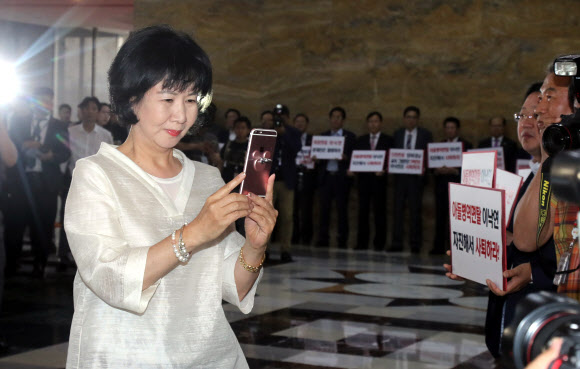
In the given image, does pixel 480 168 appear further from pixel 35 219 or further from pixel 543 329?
pixel 35 219

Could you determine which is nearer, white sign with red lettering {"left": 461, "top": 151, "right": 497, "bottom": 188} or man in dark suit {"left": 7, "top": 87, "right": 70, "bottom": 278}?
white sign with red lettering {"left": 461, "top": 151, "right": 497, "bottom": 188}

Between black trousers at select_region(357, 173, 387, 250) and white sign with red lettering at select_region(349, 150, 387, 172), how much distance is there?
9.4 inches

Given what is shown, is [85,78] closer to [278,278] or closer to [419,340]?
[278,278]

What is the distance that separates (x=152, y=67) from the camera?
95.4 inches

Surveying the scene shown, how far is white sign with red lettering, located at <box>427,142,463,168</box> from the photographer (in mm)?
13133

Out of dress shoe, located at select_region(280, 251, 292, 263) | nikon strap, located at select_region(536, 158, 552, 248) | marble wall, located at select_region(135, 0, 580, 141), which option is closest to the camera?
nikon strap, located at select_region(536, 158, 552, 248)

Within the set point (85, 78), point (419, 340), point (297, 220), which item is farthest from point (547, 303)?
point (85, 78)

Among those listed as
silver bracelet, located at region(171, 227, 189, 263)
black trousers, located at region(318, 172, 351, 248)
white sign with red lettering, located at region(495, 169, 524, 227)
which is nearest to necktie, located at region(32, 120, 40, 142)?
black trousers, located at region(318, 172, 351, 248)

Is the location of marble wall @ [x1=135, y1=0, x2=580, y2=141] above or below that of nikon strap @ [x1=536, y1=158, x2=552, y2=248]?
above

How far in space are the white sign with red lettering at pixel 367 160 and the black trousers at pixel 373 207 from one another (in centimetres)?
24

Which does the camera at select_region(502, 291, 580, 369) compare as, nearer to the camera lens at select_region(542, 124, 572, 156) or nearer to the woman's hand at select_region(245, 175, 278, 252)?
the woman's hand at select_region(245, 175, 278, 252)

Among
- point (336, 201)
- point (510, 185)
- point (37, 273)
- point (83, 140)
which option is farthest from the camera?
point (336, 201)

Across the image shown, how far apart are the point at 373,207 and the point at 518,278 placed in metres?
10.5

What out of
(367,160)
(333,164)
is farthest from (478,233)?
(333,164)
